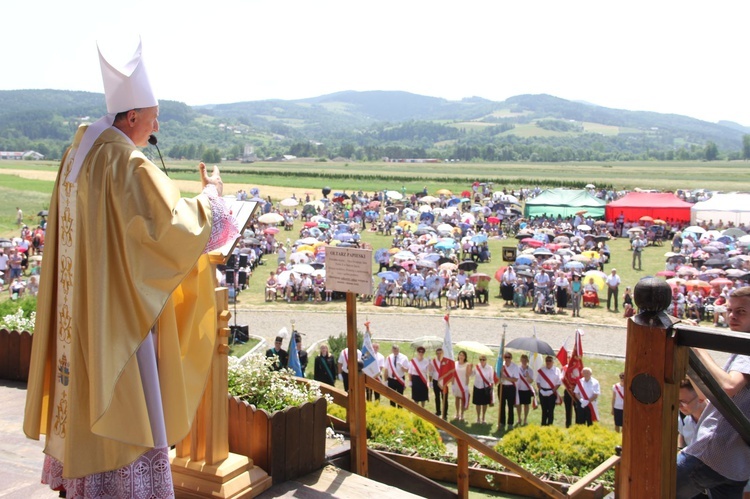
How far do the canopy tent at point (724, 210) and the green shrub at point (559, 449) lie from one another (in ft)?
96.6

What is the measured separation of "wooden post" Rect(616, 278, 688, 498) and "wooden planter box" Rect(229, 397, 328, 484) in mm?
2429

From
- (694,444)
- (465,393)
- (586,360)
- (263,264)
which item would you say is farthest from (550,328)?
(694,444)

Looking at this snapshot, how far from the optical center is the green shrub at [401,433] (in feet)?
23.3

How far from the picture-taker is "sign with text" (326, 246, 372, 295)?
192 inches

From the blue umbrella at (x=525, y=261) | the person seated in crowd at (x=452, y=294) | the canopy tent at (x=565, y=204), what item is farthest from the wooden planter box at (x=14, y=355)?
the canopy tent at (x=565, y=204)

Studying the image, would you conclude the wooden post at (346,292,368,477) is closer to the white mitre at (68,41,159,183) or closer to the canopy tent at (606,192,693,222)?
the white mitre at (68,41,159,183)

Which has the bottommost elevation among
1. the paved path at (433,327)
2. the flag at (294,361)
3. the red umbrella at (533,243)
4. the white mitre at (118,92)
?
the paved path at (433,327)

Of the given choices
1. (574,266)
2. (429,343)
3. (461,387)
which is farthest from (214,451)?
(574,266)

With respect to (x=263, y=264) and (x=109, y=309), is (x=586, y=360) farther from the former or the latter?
(x=263, y=264)

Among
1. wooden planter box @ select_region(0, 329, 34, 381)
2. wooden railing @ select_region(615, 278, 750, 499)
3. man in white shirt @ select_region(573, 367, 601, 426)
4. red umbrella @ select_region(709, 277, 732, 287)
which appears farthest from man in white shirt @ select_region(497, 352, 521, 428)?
red umbrella @ select_region(709, 277, 732, 287)

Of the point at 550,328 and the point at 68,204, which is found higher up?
the point at 68,204

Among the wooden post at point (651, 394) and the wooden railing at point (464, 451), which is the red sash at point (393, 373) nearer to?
the wooden railing at point (464, 451)

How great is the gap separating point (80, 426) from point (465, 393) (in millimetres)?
8434

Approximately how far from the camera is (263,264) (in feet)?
89.5
